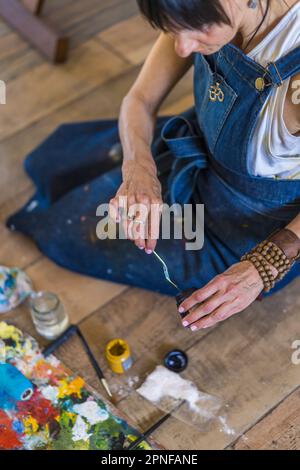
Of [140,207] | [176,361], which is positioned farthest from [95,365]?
[140,207]

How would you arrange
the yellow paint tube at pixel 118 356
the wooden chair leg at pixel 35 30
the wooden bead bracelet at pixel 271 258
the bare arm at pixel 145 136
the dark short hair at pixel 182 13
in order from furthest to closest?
1. the wooden chair leg at pixel 35 30
2. the yellow paint tube at pixel 118 356
3. the bare arm at pixel 145 136
4. the wooden bead bracelet at pixel 271 258
5. the dark short hair at pixel 182 13

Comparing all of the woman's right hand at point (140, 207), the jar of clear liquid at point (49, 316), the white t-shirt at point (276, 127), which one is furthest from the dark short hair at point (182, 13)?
the jar of clear liquid at point (49, 316)

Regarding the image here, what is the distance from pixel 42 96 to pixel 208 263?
3.05 feet

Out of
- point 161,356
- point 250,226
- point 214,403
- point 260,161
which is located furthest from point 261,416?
point 260,161

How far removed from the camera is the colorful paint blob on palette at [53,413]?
1.32m

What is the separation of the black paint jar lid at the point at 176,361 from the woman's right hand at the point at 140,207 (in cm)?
29

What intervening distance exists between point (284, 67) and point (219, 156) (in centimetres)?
27

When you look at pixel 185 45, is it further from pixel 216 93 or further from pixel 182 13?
pixel 216 93

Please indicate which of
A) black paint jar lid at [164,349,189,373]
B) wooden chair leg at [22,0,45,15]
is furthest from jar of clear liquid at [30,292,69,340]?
wooden chair leg at [22,0,45,15]

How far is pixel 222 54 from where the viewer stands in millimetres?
1177

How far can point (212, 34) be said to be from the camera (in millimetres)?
1005

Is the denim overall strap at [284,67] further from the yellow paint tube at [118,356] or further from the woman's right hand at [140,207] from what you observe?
the yellow paint tube at [118,356]

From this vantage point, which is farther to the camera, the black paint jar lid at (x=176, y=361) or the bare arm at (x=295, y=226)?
the black paint jar lid at (x=176, y=361)

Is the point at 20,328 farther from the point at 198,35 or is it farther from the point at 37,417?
the point at 198,35
